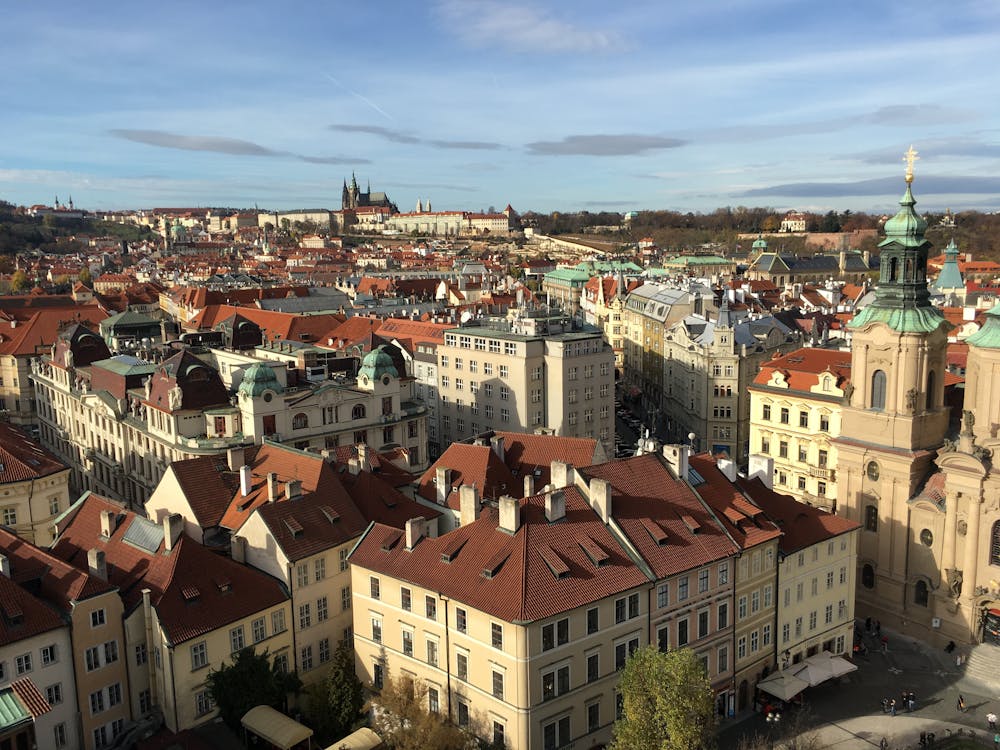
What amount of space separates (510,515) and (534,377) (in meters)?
42.4

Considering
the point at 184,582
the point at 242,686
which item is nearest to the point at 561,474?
the point at 242,686

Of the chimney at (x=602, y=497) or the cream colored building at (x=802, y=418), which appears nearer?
the chimney at (x=602, y=497)

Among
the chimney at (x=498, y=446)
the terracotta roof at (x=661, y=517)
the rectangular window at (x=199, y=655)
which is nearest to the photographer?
the rectangular window at (x=199, y=655)

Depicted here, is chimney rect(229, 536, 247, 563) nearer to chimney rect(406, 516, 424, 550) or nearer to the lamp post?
chimney rect(406, 516, 424, 550)

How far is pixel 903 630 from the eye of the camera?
57.8 m

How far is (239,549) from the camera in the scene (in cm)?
4784

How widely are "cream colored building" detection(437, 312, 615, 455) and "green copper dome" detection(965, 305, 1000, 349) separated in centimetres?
3385

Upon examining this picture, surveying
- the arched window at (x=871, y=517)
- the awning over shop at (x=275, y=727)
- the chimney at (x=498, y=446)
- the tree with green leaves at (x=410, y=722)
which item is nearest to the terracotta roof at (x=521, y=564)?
the tree with green leaves at (x=410, y=722)

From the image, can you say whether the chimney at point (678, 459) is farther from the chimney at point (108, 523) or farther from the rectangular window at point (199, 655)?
the chimney at point (108, 523)

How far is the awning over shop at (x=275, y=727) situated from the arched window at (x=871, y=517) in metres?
39.9

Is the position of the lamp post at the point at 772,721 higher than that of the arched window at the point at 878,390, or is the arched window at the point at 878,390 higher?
the arched window at the point at 878,390

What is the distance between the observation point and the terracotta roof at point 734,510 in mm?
47044

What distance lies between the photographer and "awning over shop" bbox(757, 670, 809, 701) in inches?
1838

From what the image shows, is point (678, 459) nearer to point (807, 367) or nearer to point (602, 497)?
point (602, 497)
